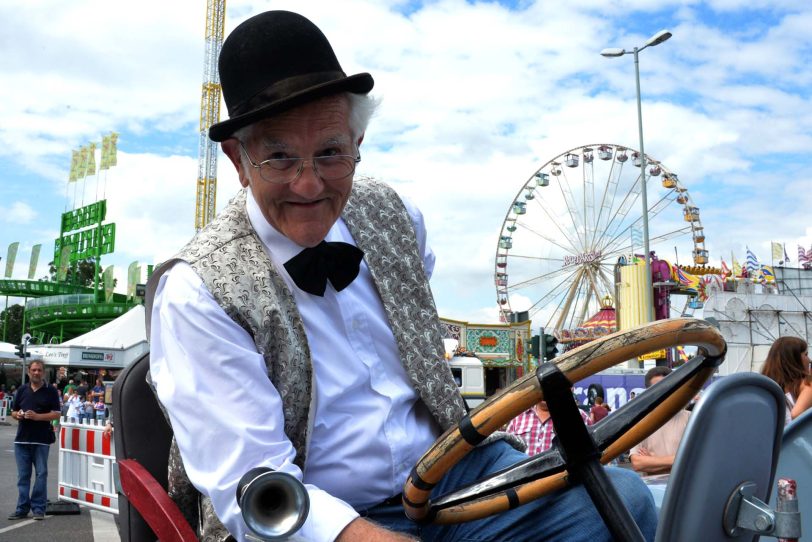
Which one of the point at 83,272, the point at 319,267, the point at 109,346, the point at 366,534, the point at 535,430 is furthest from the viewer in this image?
the point at 83,272

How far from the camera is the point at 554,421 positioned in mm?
1057

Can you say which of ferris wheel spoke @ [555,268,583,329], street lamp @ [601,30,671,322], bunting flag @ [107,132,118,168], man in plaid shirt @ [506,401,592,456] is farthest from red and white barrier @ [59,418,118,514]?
bunting flag @ [107,132,118,168]

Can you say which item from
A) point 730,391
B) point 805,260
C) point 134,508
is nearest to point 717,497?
point 730,391

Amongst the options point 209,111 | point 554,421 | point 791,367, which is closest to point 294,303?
point 554,421

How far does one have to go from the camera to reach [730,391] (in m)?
0.96

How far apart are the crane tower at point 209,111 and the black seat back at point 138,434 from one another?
1687 inches

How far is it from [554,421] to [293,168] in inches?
27.3

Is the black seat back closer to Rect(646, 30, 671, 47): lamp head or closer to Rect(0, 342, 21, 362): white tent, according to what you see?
Rect(646, 30, 671, 47): lamp head

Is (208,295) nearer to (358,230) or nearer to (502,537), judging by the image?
(358,230)

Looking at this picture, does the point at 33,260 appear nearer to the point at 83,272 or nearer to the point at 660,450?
the point at 83,272

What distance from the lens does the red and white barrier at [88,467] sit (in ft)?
21.5

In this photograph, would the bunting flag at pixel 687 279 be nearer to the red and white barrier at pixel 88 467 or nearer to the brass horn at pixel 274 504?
the red and white barrier at pixel 88 467

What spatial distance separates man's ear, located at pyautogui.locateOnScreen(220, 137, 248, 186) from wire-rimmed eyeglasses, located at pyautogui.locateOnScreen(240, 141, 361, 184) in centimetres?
3

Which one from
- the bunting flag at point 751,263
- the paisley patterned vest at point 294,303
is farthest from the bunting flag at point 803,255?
the paisley patterned vest at point 294,303
